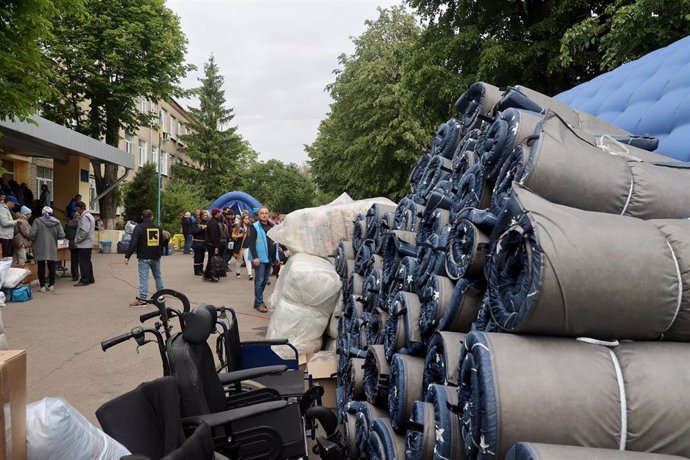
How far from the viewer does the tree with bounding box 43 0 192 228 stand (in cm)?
2119

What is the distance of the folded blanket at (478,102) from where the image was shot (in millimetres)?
3338

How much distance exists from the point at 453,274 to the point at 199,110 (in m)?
47.0

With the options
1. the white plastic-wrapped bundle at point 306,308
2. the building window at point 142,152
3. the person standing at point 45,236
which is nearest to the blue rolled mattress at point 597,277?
the white plastic-wrapped bundle at point 306,308

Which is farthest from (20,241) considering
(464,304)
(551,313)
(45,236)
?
(551,313)

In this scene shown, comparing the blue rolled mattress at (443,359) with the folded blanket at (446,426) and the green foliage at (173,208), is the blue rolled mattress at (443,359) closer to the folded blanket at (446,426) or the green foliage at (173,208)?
the folded blanket at (446,426)

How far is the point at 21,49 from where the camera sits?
22.7 ft

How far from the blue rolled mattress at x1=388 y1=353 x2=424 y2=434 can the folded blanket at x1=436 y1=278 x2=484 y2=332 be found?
1.04 ft

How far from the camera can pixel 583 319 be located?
158 cm

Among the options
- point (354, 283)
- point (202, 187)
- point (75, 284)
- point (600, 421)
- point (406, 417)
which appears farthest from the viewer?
point (202, 187)

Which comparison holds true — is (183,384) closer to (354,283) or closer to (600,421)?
(600,421)

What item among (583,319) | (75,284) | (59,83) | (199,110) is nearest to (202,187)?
(199,110)

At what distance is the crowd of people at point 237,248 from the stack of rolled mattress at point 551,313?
6.88 meters

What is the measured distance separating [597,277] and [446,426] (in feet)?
2.46

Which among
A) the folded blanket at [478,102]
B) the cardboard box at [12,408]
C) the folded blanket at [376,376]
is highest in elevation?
the folded blanket at [478,102]
